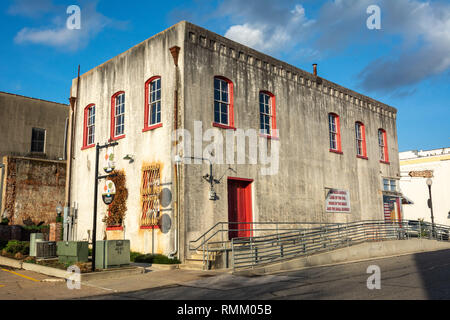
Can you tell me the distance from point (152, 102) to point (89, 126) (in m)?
→ 5.05

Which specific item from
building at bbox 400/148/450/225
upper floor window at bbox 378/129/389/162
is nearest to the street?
upper floor window at bbox 378/129/389/162

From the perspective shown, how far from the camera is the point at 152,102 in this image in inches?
687

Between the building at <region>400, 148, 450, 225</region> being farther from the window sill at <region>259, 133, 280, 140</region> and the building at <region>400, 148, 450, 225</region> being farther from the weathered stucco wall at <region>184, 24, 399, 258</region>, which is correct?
the window sill at <region>259, 133, 280, 140</region>

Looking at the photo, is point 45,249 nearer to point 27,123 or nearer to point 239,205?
point 239,205

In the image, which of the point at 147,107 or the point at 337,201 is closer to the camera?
the point at 147,107

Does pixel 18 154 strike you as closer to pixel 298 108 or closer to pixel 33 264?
pixel 33 264

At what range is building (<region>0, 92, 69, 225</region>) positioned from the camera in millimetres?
22406

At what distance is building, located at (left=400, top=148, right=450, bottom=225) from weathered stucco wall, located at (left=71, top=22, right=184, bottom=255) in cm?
2641

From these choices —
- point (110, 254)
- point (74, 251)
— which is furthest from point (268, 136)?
point (74, 251)

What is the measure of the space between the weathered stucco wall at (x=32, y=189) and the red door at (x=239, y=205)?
11.4 m

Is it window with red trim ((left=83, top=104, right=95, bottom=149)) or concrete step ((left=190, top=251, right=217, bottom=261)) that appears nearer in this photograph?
concrete step ((left=190, top=251, right=217, bottom=261))

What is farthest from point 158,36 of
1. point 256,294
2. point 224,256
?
point 256,294

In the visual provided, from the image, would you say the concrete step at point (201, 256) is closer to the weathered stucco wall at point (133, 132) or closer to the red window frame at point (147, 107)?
the weathered stucco wall at point (133, 132)

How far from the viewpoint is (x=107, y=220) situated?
18109 mm
